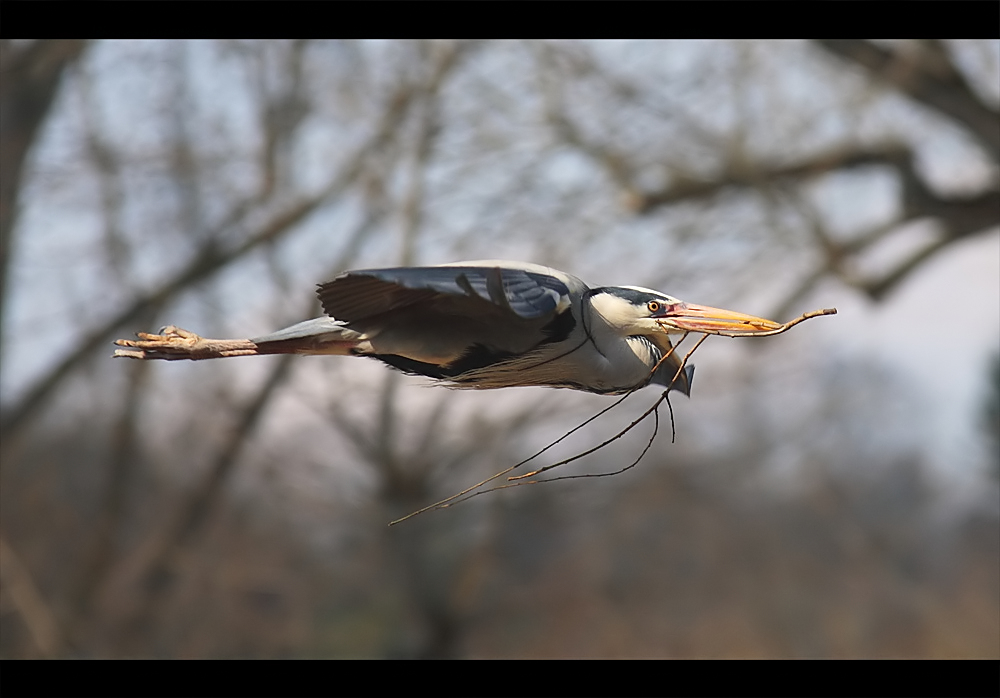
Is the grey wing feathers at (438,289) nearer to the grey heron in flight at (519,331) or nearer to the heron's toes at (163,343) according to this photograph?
the grey heron in flight at (519,331)

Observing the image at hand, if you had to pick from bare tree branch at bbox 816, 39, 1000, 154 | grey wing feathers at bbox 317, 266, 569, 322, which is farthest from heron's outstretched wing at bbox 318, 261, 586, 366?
bare tree branch at bbox 816, 39, 1000, 154

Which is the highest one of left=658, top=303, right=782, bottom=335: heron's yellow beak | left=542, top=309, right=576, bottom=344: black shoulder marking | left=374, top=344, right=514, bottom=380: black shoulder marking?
left=542, top=309, right=576, bottom=344: black shoulder marking

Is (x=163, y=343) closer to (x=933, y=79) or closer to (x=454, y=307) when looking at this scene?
(x=454, y=307)

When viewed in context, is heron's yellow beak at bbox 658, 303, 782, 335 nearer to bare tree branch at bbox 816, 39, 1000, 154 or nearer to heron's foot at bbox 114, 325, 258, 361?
heron's foot at bbox 114, 325, 258, 361

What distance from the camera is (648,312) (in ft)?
2.53

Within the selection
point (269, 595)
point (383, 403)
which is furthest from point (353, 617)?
point (383, 403)

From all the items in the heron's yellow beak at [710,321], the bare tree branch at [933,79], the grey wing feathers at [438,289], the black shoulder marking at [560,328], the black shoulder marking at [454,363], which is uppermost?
the grey wing feathers at [438,289]

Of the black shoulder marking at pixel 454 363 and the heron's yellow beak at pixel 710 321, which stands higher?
the heron's yellow beak at pixel 710 321

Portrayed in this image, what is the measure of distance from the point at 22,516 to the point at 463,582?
2.67 meters

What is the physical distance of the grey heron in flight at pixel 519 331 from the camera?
2.40ft

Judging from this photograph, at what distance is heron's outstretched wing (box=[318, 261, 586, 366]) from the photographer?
A: 683mm

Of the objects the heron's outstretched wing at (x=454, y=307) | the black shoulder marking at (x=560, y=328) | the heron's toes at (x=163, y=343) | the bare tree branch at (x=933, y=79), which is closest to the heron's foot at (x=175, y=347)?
the heron's toes at (x=163, y=343)

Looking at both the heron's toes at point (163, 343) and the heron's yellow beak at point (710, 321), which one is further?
the heron's toes at point (163, 343)

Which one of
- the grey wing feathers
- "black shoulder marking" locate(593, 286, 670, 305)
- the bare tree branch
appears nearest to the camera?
the grey wing feathers
